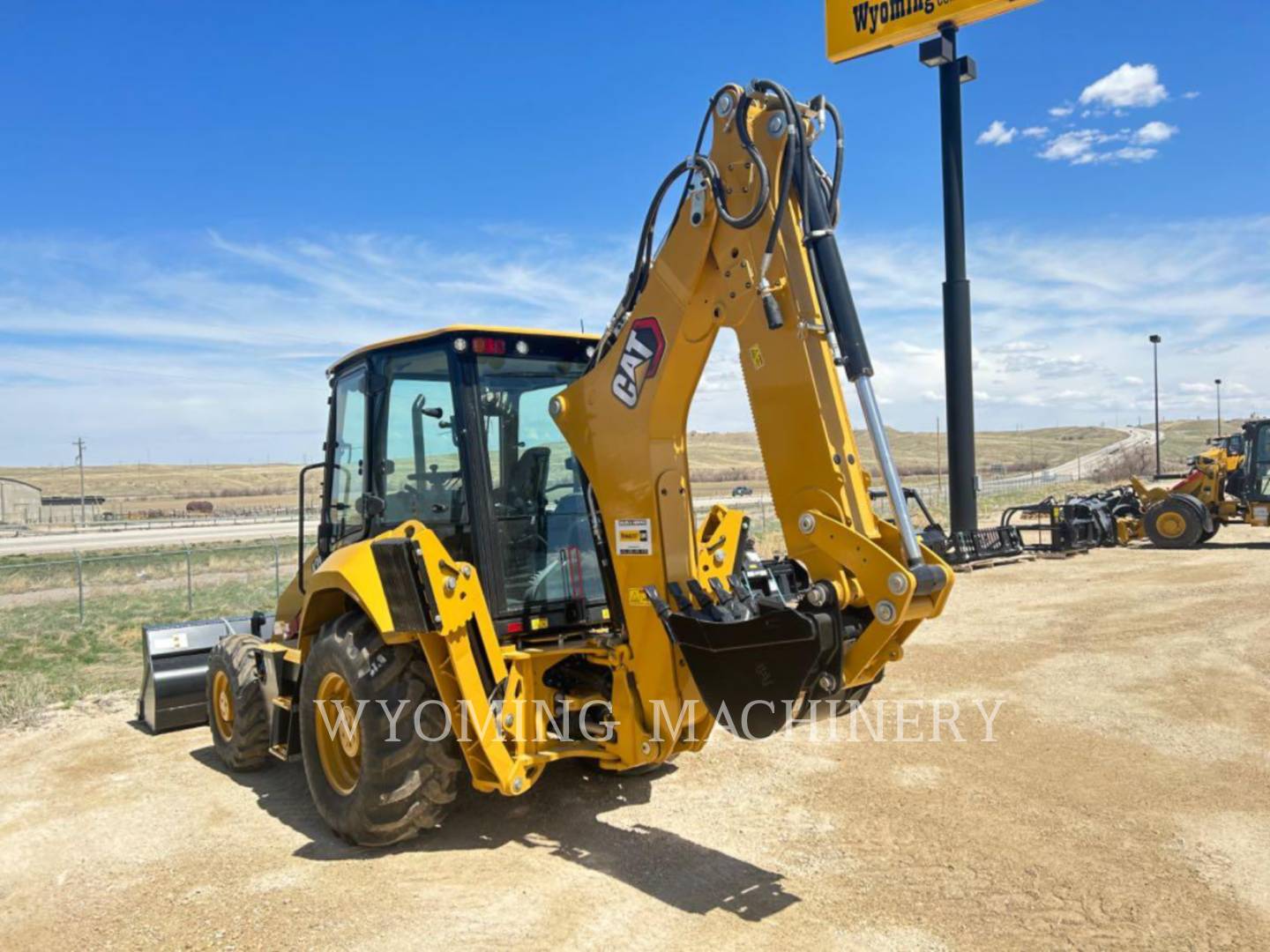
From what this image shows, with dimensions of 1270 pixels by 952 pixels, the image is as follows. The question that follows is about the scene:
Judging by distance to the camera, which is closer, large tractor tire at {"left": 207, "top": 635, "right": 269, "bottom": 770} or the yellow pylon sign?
large tractor tire at {"left": 207, "top": 635, "right": 269, "bottom": 770}

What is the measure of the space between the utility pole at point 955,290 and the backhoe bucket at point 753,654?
15.4 meters

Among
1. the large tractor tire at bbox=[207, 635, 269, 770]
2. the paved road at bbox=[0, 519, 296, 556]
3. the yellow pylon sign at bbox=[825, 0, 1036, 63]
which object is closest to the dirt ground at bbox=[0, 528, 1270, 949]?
the large tractor tire at bbox=[207, 635, 269, 770]

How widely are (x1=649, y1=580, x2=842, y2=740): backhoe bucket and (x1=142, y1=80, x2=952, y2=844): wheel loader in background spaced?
1 cm

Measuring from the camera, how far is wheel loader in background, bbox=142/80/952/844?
4332 millimetres

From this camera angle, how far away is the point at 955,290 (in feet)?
63.4

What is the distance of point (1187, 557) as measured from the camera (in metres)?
18.5

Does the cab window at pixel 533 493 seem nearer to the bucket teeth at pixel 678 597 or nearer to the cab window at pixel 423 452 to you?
the cab window at pixel 423 452

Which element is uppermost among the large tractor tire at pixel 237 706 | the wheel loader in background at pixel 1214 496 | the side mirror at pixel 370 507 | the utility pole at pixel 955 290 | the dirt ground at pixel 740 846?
the utility pole at pixel 955 290

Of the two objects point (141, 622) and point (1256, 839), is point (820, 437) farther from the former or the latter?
point (141, 622)

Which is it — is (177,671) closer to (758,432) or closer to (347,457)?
(347,457)

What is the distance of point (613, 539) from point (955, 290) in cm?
1603

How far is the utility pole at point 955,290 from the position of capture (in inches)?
739

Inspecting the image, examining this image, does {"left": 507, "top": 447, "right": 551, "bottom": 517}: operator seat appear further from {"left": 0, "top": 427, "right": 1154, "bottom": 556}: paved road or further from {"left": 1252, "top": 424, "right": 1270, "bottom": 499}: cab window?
{"left": 0, "top": 427, "right": 1154, "bottom": 556}: paved road

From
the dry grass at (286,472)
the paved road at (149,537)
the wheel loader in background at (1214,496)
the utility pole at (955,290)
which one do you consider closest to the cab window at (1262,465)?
the wheel loader in background at (1214,496)
